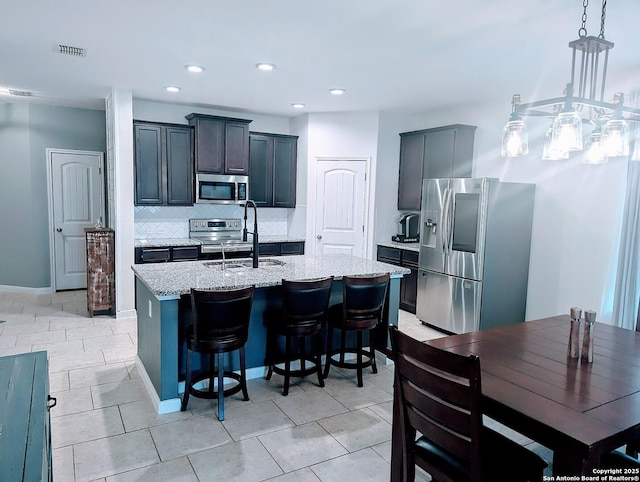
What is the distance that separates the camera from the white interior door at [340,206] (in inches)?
239

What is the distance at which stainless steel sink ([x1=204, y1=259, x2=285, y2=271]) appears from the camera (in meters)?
3.70

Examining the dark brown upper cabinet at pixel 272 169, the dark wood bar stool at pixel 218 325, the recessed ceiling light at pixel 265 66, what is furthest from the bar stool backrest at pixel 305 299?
the dark brown upper cabinet at pixel 272 169

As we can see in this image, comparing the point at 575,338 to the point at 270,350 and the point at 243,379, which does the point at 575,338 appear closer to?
the point at 243,379

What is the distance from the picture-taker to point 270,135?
6180mm

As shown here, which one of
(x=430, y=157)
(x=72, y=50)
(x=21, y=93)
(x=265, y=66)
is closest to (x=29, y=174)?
(x=21, y=93)

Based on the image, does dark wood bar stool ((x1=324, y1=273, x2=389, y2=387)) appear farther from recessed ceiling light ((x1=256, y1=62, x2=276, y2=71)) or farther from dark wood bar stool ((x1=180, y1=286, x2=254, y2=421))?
recessed ceiling light ((x1=256, y1=62, x2=276, y2=71))

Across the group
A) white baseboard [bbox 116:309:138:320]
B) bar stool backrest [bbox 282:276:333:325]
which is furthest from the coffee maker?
white baseboard [bbox 116:309:138:320]

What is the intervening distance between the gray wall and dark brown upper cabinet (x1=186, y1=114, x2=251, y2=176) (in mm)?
2061

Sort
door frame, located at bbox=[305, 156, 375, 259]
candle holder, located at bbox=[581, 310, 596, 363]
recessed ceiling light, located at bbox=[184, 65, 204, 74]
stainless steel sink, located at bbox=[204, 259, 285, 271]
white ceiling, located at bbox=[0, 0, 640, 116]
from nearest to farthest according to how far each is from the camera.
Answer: candle holder, located at bbox=[581, 310, 596, 363], white ceiling, located at bbox=[0, 0, 640, 116], stainless steel sink, located at bbox=[204, 259, 285, 271], recessed ceiling light, located at bbox=[184, 65, 204, 74], door frame, located at bbox=[305, 156, 375, 259]

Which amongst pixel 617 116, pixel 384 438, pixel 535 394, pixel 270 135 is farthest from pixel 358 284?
pixel 270 135

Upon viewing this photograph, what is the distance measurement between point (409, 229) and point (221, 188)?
2666 mm

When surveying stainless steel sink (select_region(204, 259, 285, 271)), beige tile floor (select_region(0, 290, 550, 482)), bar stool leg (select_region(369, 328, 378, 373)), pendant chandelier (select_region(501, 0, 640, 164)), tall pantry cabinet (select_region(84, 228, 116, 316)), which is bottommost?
beige tile floor (select_region(0, 290, 550, 482))

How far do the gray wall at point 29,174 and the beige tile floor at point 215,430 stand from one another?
275 cm

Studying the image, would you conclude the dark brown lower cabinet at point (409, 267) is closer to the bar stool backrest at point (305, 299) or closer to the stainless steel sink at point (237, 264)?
the stainless steel sink at point (237, 264)
